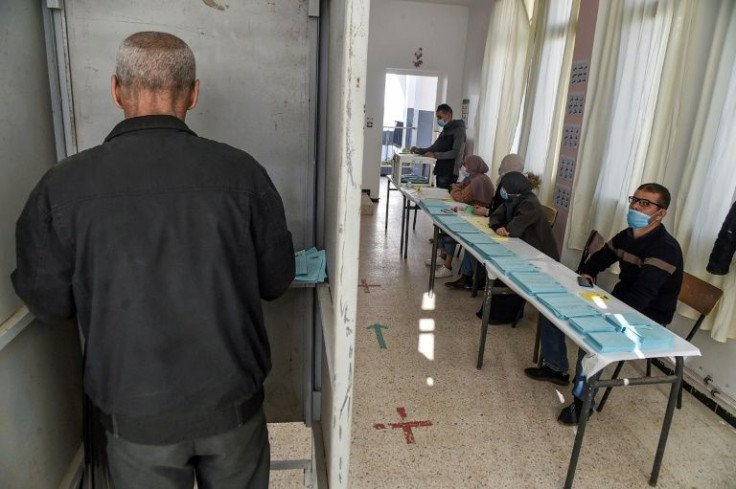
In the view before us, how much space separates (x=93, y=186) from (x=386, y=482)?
1.64m

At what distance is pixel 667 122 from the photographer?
2.87 metres

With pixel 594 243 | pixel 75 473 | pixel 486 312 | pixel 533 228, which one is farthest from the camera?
pixel 533 228

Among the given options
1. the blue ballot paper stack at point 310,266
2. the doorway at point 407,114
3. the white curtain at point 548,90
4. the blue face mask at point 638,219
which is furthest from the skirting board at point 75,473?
the doorway at point 407,114

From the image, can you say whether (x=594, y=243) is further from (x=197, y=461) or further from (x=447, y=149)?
(x=447, y=149)

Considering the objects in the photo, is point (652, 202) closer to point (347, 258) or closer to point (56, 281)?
point (347, 258)

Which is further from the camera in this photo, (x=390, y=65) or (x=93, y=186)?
(x=390, y=65)

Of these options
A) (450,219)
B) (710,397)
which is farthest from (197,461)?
(450,219)

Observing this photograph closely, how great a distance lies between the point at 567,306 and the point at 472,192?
2358mm

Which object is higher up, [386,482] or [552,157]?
[552,157]

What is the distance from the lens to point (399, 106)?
426 inches

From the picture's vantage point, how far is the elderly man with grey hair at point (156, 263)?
0.91 metres

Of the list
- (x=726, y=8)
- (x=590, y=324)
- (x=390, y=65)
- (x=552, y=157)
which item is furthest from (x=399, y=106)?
(x=590, y=324)

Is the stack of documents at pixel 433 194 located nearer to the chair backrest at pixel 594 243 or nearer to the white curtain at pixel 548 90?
the white curtain at pixel 548 90

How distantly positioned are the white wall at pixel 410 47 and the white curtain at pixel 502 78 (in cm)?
157
